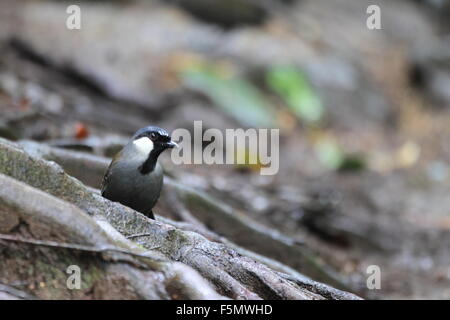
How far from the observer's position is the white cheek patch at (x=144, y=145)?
17.2ft

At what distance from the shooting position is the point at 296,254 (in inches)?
260

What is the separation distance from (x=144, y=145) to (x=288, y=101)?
876cm

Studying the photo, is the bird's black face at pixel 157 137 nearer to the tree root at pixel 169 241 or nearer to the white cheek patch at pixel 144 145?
the white cheek patch at pixel 144 145

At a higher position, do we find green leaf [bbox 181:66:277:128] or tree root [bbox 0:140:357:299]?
green leaf [bbox 181:66:277:128]

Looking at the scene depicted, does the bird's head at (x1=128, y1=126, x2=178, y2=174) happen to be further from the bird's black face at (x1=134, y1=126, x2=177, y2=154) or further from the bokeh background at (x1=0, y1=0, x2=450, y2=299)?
the bokeh background at (x1=0, y1=0, x2=450, y2=299)

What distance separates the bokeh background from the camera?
8.95 metres

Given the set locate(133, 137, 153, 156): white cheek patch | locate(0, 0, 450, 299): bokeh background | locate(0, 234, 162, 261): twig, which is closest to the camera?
locate(0, 234, 162, 261): twig

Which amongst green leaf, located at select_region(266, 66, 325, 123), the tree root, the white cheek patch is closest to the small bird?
the white cheek patch

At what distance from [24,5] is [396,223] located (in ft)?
26.9

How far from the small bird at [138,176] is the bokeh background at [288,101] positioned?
1714 millimetres

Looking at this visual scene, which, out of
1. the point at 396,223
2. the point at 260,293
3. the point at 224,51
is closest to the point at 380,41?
the point at 224,51

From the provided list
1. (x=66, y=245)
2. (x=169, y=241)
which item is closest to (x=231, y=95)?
(x=169, y=241)

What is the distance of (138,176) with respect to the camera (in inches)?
202

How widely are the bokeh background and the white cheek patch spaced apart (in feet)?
5.52
